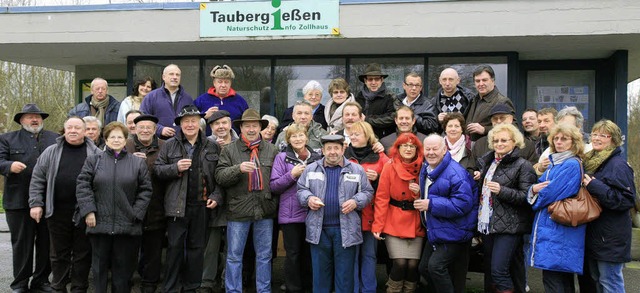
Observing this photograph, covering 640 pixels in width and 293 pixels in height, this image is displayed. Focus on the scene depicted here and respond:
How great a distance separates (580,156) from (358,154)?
6.75ft

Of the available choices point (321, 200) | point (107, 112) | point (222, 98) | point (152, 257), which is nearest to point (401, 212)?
point (321, 200)

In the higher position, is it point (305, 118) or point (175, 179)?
point (305, 118)

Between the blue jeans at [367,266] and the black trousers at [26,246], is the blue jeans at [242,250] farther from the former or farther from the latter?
the black trousers at [26,246]

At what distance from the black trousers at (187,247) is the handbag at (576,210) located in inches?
131

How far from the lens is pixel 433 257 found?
215 inches

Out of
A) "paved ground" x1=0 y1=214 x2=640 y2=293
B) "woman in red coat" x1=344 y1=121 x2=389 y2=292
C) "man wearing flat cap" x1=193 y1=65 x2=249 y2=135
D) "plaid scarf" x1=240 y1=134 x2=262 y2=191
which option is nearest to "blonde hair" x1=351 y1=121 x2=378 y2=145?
"woman in red coat" x1=344 y1=121 x2=389 y2=292

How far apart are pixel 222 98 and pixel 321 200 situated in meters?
2.52

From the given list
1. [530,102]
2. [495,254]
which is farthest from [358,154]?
[530,102]

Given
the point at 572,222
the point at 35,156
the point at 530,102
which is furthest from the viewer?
the point at 530,102

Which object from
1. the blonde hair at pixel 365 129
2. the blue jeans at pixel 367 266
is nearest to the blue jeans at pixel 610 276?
the blue jeans at pixel 367 266

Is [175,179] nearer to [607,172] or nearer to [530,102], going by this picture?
[607,172]

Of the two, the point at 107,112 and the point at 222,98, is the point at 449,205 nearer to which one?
the point at 222,98

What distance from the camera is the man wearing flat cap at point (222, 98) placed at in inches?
289

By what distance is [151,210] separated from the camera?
5.94 meters
